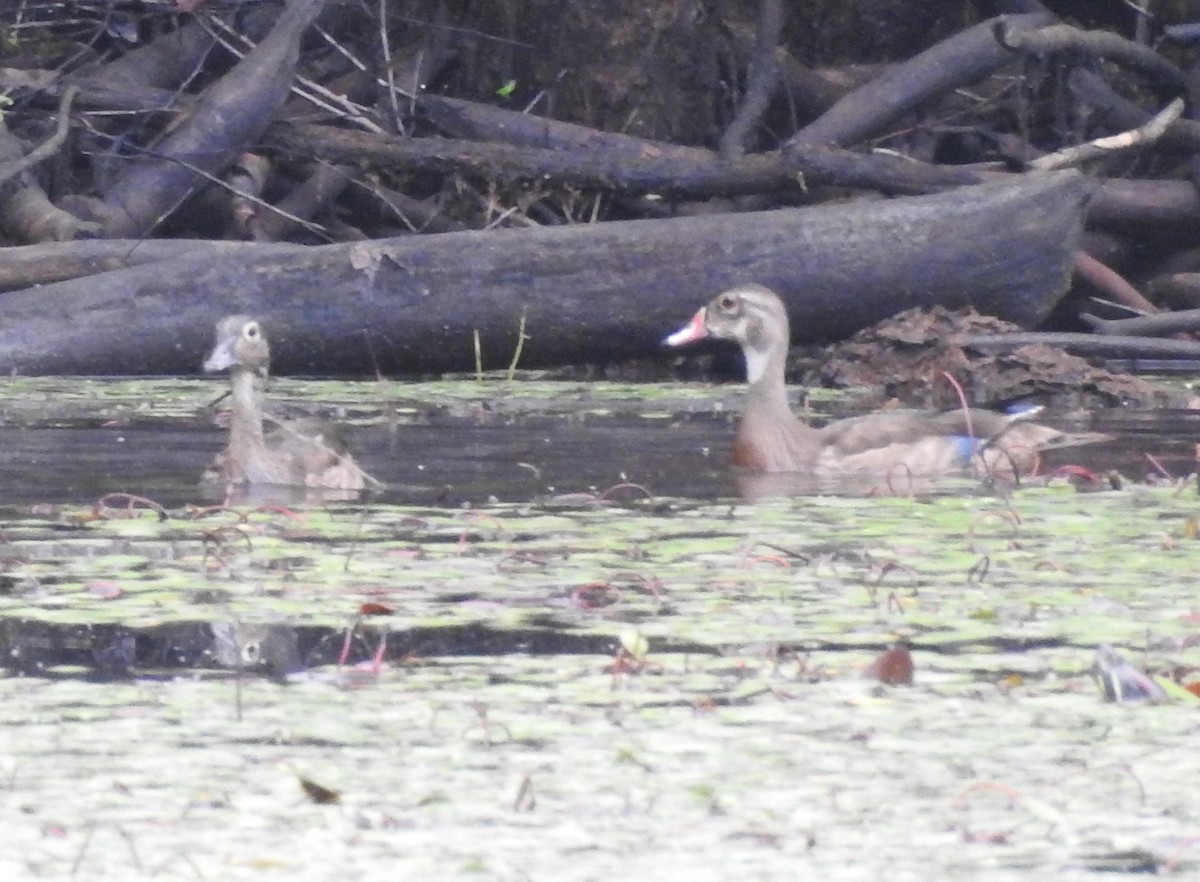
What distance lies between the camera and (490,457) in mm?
10117

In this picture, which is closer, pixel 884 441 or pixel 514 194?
pixel 884 441

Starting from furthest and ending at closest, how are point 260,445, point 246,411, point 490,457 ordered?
point 490,457, point 246,411, point 260,445

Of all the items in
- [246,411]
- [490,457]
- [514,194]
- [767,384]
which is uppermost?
[514,194]

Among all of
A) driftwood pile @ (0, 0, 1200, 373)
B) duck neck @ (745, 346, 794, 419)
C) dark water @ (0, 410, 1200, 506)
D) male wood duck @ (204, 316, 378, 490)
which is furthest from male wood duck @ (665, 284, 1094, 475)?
driftwood pile @ (0, 0, 1200, 373)

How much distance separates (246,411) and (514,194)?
19.0 ft

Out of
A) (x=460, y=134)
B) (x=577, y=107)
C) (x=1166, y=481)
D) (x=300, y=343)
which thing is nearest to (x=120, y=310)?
(x=300, y=343)

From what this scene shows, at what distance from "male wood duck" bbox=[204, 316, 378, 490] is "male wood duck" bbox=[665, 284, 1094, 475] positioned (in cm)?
166

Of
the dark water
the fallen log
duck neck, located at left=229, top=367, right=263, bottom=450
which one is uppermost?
the fallen log

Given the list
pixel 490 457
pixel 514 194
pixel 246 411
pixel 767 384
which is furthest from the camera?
pixel 514 194

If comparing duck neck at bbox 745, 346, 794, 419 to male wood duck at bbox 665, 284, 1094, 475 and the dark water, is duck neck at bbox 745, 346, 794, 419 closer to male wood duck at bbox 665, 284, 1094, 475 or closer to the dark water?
male wood duck at bbox 665, 284, 1094, 475

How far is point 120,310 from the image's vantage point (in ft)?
44.2

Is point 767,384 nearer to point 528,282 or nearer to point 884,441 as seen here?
point 884,441

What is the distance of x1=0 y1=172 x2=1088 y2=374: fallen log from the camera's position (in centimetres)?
1348

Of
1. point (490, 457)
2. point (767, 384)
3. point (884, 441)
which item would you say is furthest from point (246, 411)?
point (884, 441)
